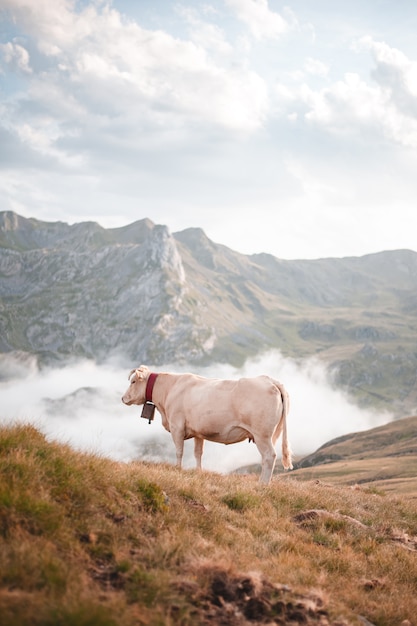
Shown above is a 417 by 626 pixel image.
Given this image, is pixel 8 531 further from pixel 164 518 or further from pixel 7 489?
pixel 164 518

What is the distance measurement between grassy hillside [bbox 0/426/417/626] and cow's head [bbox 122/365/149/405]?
7700mm

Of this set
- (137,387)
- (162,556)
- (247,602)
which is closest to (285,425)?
(137,387)

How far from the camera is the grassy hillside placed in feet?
19.3

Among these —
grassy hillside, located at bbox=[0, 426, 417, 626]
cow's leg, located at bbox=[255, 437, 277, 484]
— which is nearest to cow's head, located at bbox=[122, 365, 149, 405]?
cow's leg, located at bbox=[255, 437, 277, 484]

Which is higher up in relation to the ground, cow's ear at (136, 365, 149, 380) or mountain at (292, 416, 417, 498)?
cow's ear at (136, 365, 149, 380)

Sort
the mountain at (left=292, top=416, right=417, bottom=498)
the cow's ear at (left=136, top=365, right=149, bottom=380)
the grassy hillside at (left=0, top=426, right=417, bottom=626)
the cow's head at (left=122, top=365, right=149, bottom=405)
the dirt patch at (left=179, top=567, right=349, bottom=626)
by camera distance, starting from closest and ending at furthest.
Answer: the grassy hillside at (left=0, top=426, right=417, bottom=626) → the dirt patch at (left=179, top=567, right=349, bottom=626) → the cow's ear at (left=136, top=365, right=149, bottom=380) → the cow's head at (left=122, top=365, right=149, bottom=405) → the mountain at (left=292, top=416, right=417, bottom=498)

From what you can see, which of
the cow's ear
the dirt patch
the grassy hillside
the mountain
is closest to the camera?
the grassy hillside

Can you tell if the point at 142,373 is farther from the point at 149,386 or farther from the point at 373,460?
the point at 373,460

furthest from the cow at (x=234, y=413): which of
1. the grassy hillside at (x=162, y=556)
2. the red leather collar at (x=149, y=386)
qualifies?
the grassy hillside at (x=162, y=556)

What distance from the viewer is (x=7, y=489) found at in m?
7.29

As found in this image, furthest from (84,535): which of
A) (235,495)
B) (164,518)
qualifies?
(235,495)

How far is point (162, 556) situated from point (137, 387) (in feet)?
39.2

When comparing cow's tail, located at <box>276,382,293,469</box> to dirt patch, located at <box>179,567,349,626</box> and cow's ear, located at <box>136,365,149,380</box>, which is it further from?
dirt patch, located at <box>179,567,349,626</box>

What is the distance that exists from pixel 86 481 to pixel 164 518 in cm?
163
